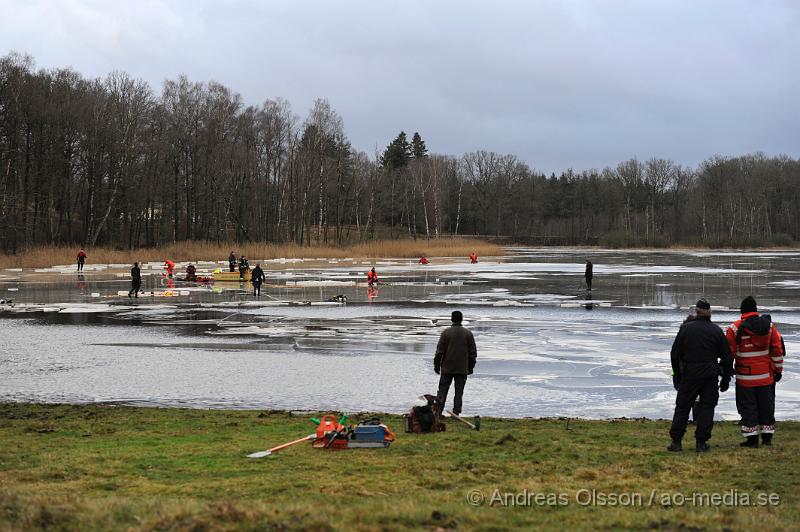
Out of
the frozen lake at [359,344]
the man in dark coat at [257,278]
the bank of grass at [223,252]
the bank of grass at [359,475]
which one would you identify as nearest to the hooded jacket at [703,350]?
the bank of grass at [359,475]

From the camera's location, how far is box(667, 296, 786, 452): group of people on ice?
10062 millimetres

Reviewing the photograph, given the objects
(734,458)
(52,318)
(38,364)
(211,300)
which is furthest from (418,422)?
(211,300)

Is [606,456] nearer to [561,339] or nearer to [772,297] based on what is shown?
[561,339]

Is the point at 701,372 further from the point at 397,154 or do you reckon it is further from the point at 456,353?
the point at 397,154

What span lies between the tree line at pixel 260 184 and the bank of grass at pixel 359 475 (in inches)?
2519

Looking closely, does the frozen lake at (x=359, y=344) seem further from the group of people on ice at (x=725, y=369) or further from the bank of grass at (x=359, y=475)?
the group of people on ice at (x=725, y=369)

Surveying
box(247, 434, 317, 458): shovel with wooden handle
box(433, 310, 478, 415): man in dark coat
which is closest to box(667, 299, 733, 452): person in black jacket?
box(433, 310, 478, 415): man in dark coat

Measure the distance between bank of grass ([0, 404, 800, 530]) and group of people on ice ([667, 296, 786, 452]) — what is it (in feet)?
1.00

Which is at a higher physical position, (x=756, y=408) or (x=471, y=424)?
(x=756, y=408)

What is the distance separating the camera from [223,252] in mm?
73938

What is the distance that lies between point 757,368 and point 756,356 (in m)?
0.15

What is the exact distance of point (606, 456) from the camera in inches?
375

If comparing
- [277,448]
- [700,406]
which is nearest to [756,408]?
[700,406]

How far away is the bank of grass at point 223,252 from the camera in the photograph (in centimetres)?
6456
